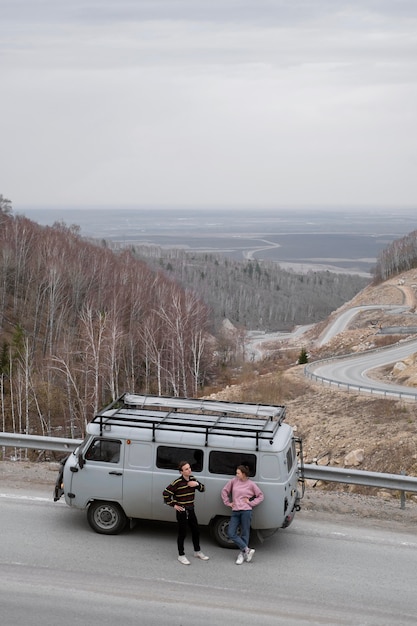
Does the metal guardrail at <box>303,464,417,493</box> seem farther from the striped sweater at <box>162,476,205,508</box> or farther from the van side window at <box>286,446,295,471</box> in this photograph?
the striped sweater at <box>162,476,205,508</box>

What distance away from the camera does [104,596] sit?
9.02 m

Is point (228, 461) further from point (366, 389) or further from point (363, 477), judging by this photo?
point (366, 389)

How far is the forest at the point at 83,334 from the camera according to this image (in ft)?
152

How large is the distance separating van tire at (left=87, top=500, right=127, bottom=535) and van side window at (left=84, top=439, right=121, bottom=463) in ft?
2.08

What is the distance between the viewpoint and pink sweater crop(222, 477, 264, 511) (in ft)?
33.0

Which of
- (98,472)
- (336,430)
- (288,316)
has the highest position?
(98,472)

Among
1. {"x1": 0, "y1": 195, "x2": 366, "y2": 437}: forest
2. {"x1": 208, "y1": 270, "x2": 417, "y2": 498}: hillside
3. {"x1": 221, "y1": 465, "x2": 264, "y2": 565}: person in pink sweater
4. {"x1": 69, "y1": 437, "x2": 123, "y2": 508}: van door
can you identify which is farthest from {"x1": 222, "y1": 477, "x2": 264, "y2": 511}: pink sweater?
{"x1": 0, "y1": 195, "x2": 366, "y2": 437}: forest

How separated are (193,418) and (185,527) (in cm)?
197

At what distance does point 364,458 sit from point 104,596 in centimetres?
1774

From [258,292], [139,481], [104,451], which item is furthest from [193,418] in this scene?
[258,292]

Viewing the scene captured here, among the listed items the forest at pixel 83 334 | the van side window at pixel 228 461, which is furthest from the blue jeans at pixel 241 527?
the forest at pixel 83 334

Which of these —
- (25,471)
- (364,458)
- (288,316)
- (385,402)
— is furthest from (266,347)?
(25,471)

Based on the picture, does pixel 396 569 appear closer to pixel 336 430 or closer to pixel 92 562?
pixel 92 562

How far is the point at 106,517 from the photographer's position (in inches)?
432
